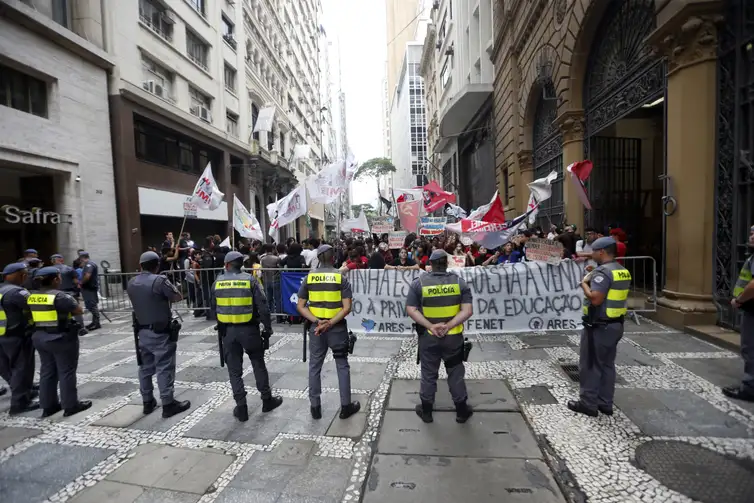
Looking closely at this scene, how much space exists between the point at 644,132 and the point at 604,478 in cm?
1399

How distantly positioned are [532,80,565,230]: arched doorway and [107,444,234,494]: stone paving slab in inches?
451

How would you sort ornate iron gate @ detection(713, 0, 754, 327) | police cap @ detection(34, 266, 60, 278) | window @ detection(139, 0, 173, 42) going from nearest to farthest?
police cap @ detection(34, 266, 60, 278) < ornate iron gate @ detection(713, 0, 754, 327) < window @ detection(139, 0, 173, 42)

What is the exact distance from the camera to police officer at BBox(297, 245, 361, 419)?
429cm

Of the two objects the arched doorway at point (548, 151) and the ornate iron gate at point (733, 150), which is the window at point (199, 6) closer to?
the arched doorway at point (548, 151)

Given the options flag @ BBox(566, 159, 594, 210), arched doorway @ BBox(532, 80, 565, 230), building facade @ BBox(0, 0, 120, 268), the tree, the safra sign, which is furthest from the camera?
the tree

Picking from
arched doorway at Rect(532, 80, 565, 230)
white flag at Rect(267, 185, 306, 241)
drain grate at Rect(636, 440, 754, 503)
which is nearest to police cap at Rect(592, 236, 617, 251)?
drain grate at Rect(636, 440, 754, 503)

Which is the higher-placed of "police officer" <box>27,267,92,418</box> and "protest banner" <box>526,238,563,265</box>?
"protest banner" <box>526,238,563,265</box>

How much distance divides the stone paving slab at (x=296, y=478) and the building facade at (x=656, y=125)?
6.61m

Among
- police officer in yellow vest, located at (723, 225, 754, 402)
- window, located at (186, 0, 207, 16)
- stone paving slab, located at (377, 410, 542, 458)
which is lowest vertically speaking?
stone paving slab, located at (377, 410, 542, 458)

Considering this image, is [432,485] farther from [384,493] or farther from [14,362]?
[14,362]

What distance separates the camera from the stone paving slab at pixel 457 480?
2.95 meters

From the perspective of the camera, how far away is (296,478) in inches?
128

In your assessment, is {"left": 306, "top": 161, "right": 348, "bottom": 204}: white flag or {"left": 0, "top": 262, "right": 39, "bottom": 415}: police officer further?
{"left": 306, "top": 161, "right": 348, "bottom": 204}: white flag

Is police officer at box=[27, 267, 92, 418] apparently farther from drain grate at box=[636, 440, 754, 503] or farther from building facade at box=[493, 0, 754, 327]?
building facade at box=[493, 0, 754, 327]
